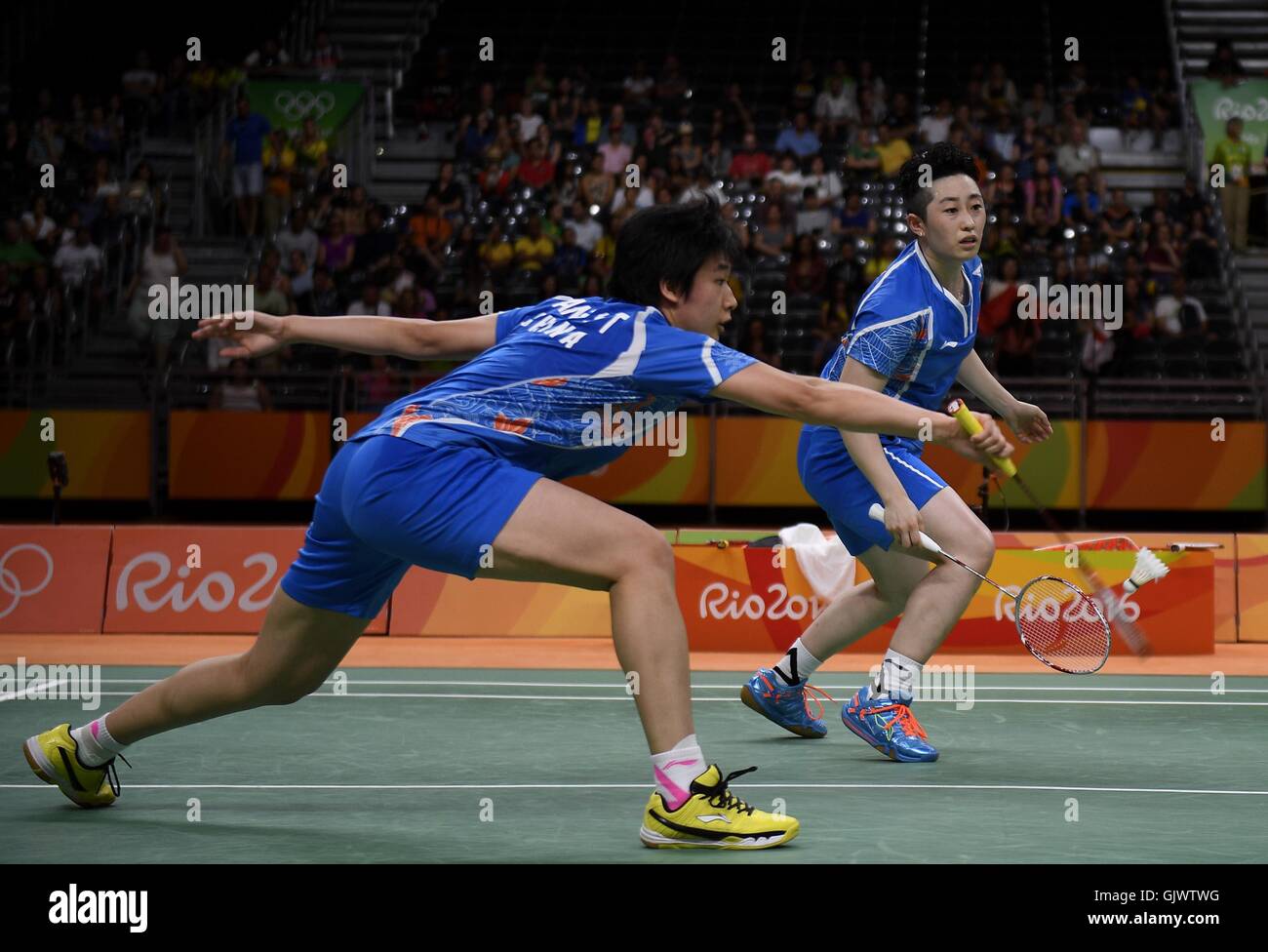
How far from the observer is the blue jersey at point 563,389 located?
12.8 feet

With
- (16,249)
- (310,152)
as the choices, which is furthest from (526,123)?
(16,249)

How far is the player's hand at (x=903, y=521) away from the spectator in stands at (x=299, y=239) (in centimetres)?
1102

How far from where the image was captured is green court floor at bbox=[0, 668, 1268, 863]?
3.96 m

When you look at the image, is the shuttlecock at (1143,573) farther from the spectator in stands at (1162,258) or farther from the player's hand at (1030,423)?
the spectator in stands at (1162,258)

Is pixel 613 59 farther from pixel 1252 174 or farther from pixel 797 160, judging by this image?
pixel 1252 174

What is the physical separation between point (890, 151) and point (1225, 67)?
168 inches

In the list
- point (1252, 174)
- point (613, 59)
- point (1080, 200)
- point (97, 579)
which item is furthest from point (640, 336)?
point (613, 59)

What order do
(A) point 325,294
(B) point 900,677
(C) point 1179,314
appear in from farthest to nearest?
(A) point 325,294 → (C) point 1179,314 → (B) point 900,677

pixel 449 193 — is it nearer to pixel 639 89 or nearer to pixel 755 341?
pixel 639 89

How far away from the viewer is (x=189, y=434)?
1390 cm

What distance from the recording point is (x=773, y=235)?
1545 centimetres

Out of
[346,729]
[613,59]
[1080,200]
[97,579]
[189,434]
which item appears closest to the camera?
[346,729]

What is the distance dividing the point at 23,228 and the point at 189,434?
3442 mm

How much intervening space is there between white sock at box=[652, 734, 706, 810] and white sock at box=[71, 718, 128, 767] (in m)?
1.52
